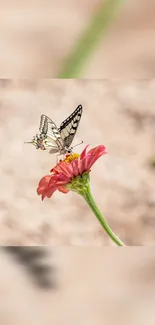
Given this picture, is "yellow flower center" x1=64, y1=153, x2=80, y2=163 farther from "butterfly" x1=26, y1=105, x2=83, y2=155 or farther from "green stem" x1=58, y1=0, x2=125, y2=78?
"green stem" x1=58, y1=0, x2=125, y2=78

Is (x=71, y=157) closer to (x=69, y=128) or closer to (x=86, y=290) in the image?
(x=69, y=128)

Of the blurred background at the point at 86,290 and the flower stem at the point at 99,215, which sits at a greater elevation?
the flower stem at the point at 99,215

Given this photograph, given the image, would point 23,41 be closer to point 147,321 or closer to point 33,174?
point 33,174

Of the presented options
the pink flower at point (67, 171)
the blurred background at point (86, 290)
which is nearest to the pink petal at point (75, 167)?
the pink flower at point (67, 171)

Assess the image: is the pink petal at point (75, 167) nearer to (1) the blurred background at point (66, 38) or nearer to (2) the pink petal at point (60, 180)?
(2) the pink petal at point (60, 180)

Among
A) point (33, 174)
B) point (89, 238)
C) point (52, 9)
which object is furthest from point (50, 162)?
point (52, 9)

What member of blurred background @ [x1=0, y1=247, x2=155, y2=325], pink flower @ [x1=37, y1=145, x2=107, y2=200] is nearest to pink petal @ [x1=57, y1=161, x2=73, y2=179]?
pink flower @ [x1=37, y1=145, x2=107, y2=200]

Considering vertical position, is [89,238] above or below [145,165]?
below
